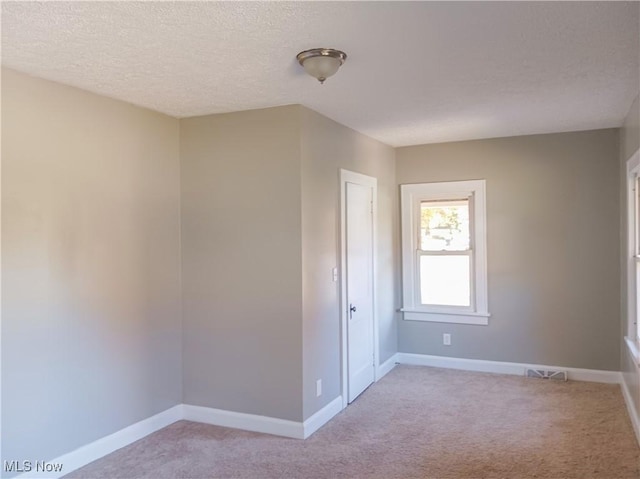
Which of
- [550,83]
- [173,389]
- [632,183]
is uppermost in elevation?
[550,83]

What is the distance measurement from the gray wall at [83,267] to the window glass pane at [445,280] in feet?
9.14

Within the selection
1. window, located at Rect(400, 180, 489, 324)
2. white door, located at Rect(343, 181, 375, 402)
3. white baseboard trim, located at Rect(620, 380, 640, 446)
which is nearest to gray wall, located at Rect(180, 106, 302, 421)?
white door, located at Rect(343, 181, 375, 402)

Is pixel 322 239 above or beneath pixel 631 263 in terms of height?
above

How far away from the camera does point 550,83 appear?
315 centimetres

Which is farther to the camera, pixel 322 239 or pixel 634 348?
pixel 322 239

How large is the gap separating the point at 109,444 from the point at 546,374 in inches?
157

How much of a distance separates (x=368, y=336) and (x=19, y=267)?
2992mm

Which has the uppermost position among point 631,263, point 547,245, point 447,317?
point 547,245

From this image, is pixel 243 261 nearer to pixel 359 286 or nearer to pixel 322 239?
pixel 322 239

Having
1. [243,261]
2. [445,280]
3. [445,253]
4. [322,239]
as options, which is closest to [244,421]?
[243,261]

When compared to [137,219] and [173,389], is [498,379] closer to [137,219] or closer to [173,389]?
[173,389]

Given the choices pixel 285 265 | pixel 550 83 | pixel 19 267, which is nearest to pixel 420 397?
pixel 285 265

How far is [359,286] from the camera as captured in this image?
451 cm

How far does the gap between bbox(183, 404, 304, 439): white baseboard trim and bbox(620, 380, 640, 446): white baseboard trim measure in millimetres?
2359
